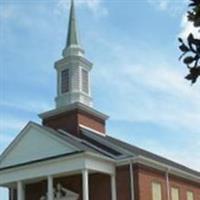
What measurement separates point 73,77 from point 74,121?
2.72m

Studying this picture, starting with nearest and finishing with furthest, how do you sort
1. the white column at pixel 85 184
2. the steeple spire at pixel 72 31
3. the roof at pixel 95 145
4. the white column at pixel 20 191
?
1. the white column at pixel 85 184
2. the roof at pixel 95 145
3. the white column at pixel 20 191
4. the steeple spire at pixel 72 31

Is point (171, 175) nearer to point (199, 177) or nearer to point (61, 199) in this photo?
point (199, 177)

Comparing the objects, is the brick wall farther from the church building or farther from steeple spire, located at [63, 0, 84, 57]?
steeple spire, located at [63, 0, 84, 57]

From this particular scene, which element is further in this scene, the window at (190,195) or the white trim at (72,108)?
the window at (190,195)

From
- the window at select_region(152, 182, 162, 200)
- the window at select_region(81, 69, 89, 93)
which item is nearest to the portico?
the window at select_region(152, 182, 162, 200)

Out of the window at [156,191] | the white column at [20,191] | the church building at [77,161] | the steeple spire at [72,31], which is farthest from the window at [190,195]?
the steeple spire at [72,31]

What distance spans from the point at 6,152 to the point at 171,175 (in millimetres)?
8996

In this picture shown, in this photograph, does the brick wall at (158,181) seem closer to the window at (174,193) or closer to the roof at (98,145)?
the window at (174,193)

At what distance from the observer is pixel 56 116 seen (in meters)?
31.1

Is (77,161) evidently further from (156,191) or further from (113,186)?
(156,191)

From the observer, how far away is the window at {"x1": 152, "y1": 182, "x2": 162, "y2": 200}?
92.6ft

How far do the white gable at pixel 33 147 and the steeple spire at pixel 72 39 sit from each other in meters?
5.72

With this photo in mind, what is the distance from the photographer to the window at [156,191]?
92.6 ft

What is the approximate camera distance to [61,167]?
26.7 metres
